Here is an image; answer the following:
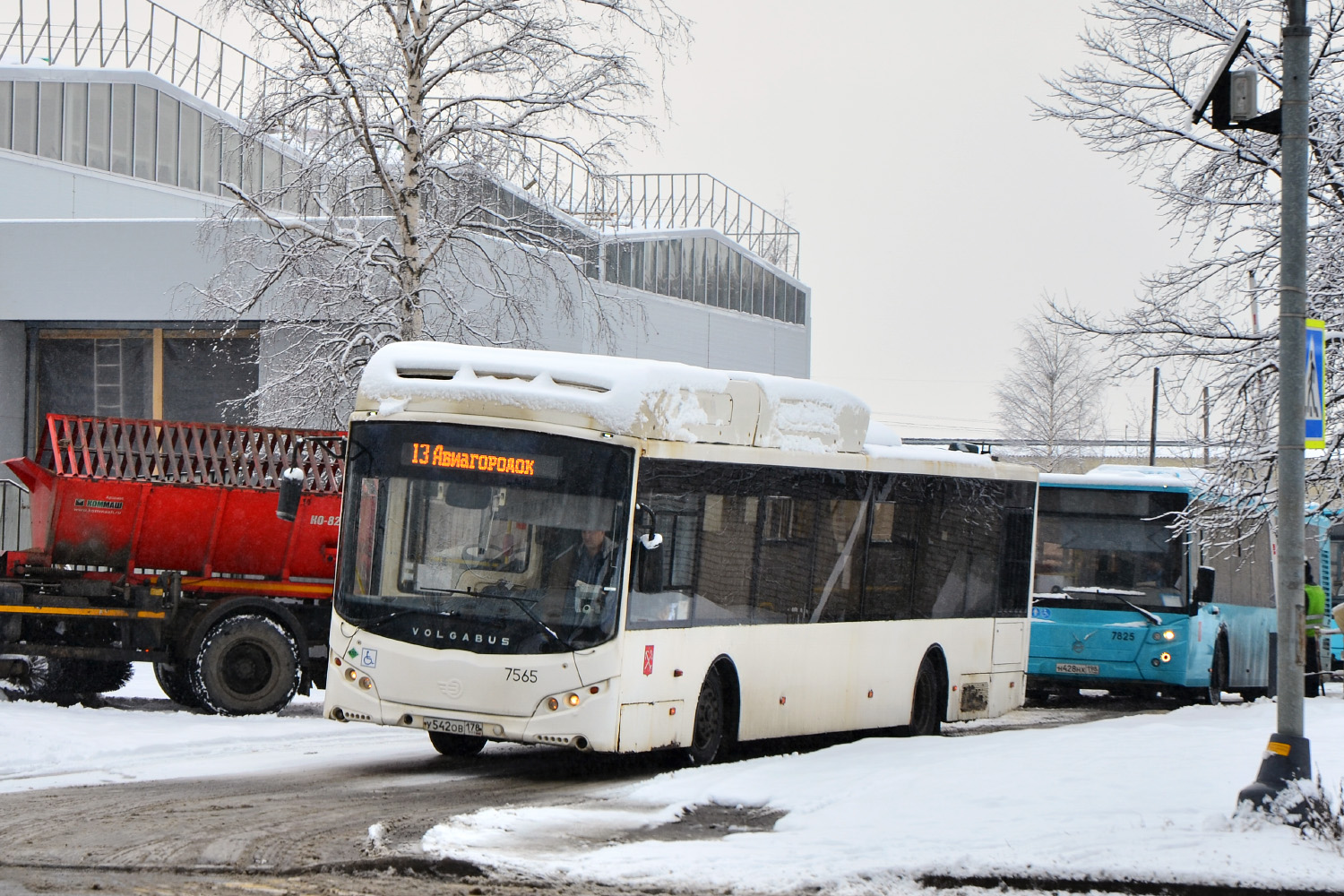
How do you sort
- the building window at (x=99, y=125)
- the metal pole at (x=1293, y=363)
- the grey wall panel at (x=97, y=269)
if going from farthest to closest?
1. the building window at (x=99, y=125)
2. the grey wall panel at (x=97, y=269)
3. the metal pole at (x=1293, y=363)

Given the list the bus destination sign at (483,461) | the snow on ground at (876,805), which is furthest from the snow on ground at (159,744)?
the bus destination sign at (483,461)

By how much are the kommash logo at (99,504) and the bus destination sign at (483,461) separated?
214 inches

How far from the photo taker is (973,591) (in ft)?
54.6

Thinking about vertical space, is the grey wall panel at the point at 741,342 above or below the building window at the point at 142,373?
above

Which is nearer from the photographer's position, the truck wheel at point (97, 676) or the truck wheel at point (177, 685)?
the truck wheel at point (177, 685)

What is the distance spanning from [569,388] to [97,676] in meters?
7.75

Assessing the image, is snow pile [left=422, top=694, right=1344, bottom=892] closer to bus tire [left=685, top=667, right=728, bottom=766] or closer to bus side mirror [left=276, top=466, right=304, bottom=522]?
bus tire [left=685, top=667, right=728, bottom=766]

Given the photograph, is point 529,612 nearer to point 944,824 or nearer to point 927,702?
point 944,824

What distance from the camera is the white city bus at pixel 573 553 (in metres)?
11.6

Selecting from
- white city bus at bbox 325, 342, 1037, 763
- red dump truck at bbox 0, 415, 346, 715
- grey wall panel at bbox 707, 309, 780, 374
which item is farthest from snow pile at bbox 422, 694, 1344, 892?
grey wall panel at bbox 707, 309, 780, 374

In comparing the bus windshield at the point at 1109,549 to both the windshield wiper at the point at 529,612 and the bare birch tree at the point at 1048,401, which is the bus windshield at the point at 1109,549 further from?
the bare birch tree at the point at 1048,401

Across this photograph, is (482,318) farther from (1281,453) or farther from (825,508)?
(1281,453)

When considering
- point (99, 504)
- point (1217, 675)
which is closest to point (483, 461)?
point (99, 504)

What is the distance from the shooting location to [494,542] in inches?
462
